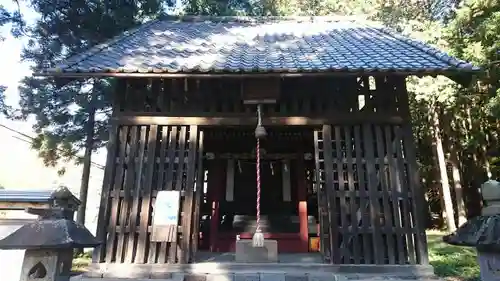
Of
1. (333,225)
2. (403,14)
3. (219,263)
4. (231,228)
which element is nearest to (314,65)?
(333,225)

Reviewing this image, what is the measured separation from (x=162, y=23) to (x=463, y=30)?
1024 cm

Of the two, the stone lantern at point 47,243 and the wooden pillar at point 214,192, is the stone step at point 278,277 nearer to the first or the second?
the stone lantern at point 47,243

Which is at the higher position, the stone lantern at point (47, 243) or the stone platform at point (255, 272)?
the stone lantern at point (47, 243)

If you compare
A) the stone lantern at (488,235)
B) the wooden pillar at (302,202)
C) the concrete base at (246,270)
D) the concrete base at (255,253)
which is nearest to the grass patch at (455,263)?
the concrete base at (246,270)

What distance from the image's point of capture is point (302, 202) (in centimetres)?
831

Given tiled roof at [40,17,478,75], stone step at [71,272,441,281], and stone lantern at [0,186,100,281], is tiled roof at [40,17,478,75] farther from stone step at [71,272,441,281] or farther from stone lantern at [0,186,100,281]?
stone step at [71,272,441,281]

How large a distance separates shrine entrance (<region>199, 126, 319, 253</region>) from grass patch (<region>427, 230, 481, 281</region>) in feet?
9.94

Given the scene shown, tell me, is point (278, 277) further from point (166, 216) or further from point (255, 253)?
point (166, 216)

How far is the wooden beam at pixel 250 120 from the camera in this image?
655 cm

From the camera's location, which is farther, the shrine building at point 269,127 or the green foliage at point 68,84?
the green foliage at point 68,84

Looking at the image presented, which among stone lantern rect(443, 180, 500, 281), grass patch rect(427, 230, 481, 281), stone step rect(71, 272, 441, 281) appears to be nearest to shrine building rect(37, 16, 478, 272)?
stone step rect(71, 272, 441, 281)

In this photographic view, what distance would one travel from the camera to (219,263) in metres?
5.96

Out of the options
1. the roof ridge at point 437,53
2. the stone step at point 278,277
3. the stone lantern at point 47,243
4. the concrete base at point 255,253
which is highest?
the roof ridge at point 437,53

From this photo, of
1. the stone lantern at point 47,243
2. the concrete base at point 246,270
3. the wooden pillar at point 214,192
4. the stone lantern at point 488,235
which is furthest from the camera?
the wooden pillar at point 214,192
